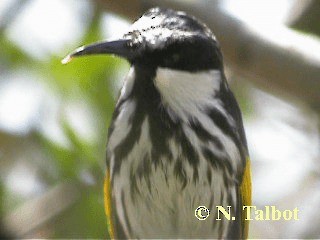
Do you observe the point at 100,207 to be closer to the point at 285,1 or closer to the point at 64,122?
the point at 64,122

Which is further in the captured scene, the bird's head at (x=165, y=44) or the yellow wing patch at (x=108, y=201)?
the yellow wing patch at (x=108, y=201)

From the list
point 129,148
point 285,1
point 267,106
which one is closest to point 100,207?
point 129,148

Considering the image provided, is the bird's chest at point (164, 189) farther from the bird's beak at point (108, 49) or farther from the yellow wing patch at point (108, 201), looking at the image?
the bird's beak at point (108, 49)

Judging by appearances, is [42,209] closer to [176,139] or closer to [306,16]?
[176,139]

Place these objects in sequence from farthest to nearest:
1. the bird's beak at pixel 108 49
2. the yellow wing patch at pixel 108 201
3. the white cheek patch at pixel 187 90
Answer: the yellow wing patch at pixel 108 201, the white cheek patch at pixel 187 90, the bird's beak at pixel 108 49

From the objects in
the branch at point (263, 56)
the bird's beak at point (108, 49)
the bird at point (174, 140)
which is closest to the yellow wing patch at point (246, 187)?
the bird at point (174, 140)

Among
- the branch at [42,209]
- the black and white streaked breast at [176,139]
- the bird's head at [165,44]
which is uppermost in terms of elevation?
the bird's head at [165,44]
